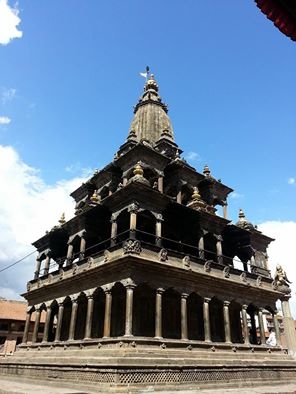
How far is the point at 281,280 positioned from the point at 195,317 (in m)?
9.41

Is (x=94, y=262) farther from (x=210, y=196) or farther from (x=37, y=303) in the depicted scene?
(x=210, y=196)

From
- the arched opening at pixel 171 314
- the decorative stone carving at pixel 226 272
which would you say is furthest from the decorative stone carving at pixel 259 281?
the arched opening at pixel 171 314

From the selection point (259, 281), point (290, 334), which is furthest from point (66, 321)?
point (290, 334)

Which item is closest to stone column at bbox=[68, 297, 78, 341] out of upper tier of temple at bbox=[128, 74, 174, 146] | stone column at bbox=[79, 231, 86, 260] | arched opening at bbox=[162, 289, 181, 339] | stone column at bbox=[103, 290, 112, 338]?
stone column at bbox=[79, 231, 86, 260]

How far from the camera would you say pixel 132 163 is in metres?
29.8

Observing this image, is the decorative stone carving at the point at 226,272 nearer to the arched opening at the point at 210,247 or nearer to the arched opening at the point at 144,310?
the arched opening at the point at 210,247

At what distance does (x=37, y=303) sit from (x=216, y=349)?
16.1 meters

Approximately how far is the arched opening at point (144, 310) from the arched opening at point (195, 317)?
12.2 feet

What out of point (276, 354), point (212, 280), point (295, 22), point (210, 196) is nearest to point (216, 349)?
point (212, 280)

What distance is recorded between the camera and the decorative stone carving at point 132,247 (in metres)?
21.1

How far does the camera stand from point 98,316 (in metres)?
26.0

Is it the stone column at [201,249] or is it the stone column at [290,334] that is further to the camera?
the stone column at [290,334]

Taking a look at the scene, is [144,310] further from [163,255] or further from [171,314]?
[163,255]

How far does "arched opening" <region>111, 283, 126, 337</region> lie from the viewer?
23422 millimetres
